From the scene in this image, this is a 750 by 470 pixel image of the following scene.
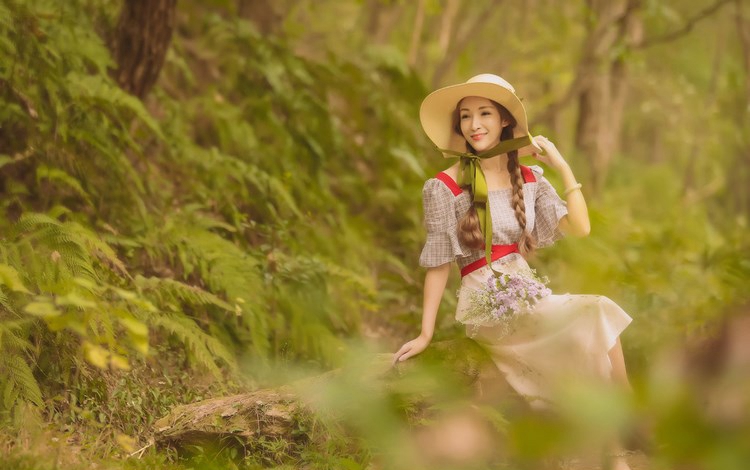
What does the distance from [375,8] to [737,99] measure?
8.20 m

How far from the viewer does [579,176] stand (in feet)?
35.5

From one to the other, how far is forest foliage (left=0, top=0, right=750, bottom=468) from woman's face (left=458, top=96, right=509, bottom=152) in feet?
4.19

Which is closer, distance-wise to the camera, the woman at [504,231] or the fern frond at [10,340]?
the fern frond at [10,340]

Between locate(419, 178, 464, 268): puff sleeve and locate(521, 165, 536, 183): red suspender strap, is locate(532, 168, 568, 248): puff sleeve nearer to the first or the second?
locate(521, 165, 536, 183): red suspender strap

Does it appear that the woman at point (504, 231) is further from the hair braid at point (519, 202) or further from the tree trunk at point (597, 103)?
the tree trunk at point (597, 103)

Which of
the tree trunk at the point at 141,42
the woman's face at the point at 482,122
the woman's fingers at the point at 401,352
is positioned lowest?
the woman's fingers at the point at 401,352

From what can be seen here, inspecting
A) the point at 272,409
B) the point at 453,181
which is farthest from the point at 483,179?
the point at 272,409

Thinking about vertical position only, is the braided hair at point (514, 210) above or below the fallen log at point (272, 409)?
above

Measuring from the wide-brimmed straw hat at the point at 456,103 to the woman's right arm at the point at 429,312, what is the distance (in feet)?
2.09

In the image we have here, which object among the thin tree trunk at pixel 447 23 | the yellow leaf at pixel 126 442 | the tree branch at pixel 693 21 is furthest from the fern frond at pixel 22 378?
the thin tree trunk at pixel 447 23

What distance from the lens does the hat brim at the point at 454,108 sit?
11.8ft

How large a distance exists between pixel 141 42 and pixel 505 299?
3.22m

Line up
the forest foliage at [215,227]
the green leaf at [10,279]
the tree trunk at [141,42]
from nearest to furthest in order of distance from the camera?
the green leaf at [10,279]
the forest foliage at [215,227]
the tree trunk at [141,42]

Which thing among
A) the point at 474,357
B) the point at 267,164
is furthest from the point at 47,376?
the point at 267,164
